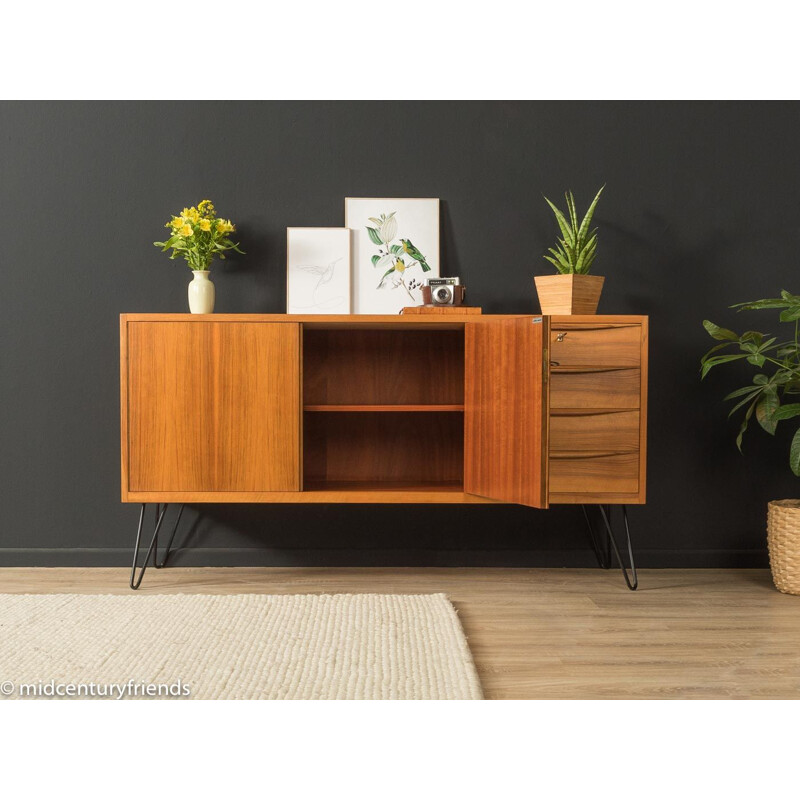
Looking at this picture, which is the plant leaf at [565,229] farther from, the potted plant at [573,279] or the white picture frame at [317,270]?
the white picture frame at [317,270]

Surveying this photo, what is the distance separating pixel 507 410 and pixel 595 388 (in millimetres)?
319

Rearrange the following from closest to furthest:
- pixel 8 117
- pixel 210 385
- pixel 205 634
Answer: pixel 205 634 < pixel 210 385 < pixel 8 117

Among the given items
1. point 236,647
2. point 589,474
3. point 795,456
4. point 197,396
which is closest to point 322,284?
point 197,396

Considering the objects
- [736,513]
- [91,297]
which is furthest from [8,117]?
[736,513]

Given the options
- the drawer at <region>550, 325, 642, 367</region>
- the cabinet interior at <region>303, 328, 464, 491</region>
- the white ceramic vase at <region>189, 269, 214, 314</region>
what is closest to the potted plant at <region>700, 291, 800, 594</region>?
the drawer at <region>550, 325, 642, 367</region>

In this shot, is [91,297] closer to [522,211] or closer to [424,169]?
[424,169]

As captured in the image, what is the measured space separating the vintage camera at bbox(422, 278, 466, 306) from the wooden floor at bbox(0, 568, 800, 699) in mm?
1013

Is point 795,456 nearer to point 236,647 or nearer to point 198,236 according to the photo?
point 236,647

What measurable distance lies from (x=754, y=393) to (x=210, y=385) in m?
1.91

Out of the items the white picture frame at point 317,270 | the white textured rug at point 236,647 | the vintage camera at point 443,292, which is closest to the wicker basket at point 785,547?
the white textured rug at point 236,647

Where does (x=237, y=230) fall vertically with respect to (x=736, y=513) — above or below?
above

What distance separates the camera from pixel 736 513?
9.68ft

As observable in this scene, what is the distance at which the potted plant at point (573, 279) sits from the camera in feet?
8.55

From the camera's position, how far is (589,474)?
2518mm
